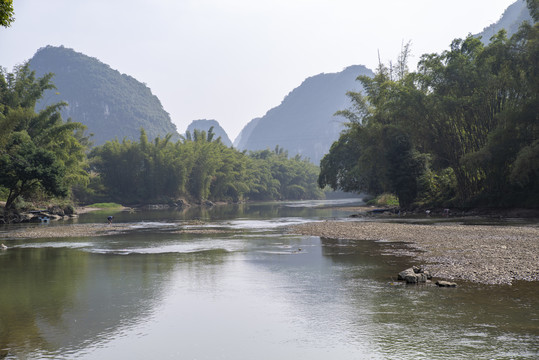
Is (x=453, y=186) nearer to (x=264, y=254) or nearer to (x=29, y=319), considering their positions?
(x=264, y=254)

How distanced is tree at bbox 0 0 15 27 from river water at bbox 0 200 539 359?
8.18 metres

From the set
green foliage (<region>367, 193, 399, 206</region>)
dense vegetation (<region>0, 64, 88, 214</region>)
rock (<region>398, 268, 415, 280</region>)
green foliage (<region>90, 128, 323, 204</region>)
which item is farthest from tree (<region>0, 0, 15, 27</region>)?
green foliage (<region>90, 128, 323, 204</region>)

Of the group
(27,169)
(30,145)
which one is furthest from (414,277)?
(30,145)

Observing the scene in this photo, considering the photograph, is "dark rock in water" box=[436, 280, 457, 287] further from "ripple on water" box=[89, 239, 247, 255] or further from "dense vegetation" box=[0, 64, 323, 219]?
"dense vegetation" box=[0, 64, 323, 219]

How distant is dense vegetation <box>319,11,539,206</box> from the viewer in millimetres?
34625

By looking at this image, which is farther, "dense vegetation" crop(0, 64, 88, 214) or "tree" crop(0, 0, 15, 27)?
"dense vegetation" crop(0, 64, 88, 214)

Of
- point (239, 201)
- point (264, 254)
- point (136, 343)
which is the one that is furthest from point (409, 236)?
point (239, 201)

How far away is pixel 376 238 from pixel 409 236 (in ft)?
5.83

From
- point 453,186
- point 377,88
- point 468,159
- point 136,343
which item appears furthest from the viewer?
point 377,88

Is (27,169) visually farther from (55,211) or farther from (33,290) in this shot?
(33,290)

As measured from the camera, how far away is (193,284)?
14008 millimetres

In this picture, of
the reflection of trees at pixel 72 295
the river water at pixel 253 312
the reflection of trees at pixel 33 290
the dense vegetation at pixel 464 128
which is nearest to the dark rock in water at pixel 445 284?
the river water at pixel 253 312

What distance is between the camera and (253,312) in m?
10.9

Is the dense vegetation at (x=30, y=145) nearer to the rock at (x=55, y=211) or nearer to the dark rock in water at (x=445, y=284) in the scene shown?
the rock at (x=55, y=211)
